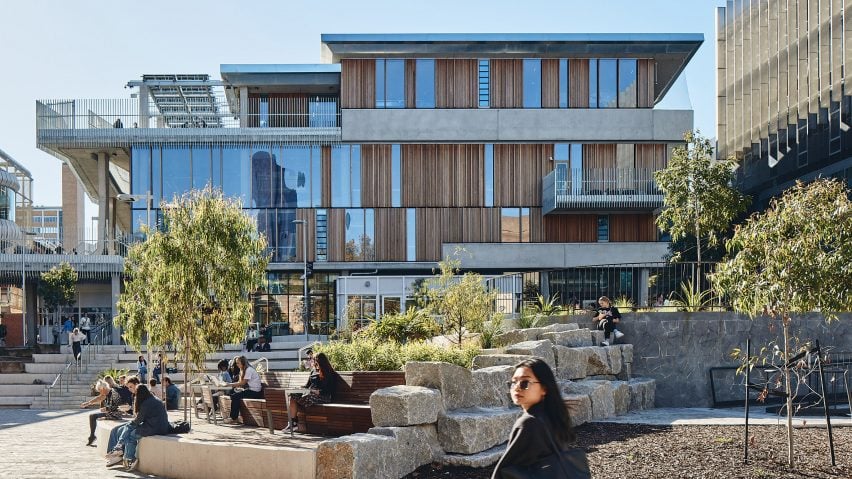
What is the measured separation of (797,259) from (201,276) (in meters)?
9.47

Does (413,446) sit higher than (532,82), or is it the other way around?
(532,82)

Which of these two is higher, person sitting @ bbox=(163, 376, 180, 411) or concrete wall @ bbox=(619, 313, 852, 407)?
concrete wall @ bbox=(619, 313, 852, 407)

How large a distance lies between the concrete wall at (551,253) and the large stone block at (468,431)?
3057cm

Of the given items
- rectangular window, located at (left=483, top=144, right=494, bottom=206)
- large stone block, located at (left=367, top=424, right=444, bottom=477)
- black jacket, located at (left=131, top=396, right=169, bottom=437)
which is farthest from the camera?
rectangular window, located at (left=483, top=144, right=494, bottom=206)

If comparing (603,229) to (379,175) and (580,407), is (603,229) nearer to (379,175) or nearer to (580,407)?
(379,175)

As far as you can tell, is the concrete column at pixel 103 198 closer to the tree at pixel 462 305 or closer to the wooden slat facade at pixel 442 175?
the wooden slat facade at pixel 442 175

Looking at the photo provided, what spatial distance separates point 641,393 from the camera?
59.6ft

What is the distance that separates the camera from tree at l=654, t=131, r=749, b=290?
96.5 ft

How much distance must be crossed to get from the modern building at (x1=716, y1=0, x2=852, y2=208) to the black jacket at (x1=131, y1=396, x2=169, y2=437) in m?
31.0

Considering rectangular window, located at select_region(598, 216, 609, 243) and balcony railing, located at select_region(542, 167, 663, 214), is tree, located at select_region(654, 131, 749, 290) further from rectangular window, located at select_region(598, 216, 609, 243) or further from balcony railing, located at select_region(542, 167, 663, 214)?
rectangular window, located at select_region(598, 216, 609, 243)

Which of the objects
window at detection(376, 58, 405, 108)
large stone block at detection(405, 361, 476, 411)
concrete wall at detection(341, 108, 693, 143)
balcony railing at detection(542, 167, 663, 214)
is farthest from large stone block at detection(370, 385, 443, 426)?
window at detection(376, 58, 405, 108)

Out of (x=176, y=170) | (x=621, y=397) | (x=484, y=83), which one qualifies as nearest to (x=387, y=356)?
(x=621, y=397)

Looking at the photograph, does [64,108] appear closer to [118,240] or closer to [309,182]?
[118,240]

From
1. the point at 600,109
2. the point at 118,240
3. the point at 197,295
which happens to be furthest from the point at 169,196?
the point at 197,295
